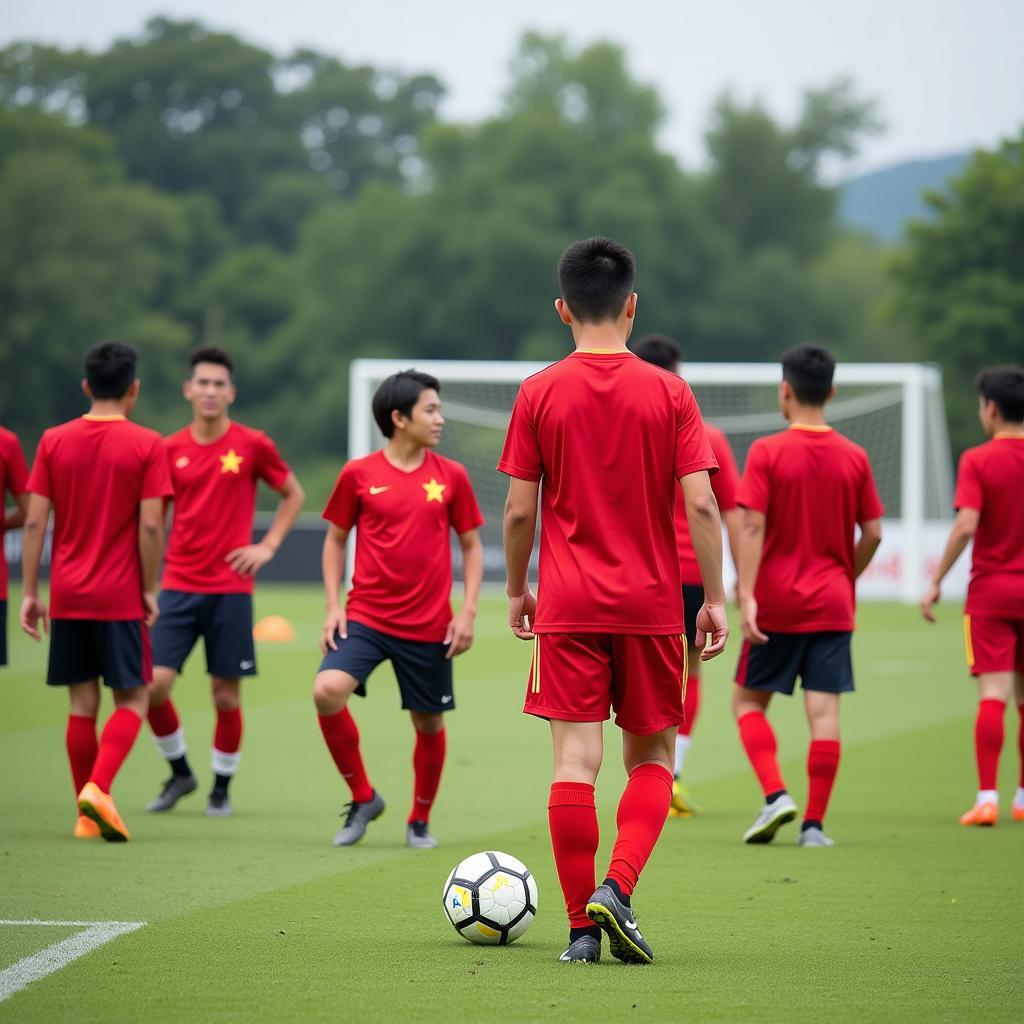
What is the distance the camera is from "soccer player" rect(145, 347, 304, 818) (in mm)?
8891

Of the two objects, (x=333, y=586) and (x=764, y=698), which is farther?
(x=764, y=698)

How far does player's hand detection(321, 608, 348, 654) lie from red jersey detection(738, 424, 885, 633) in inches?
70.9

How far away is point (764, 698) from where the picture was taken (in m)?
8.27

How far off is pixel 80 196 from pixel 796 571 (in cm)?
5368

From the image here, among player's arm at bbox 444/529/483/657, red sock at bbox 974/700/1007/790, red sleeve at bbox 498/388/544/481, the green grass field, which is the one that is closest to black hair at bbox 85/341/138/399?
player's arm at bbox 444/529/483/657

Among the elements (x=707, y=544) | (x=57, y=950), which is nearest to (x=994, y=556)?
(x=707, y=544)

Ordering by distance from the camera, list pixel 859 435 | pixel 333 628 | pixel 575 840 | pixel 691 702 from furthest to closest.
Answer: pixel 859 435 → pixel 691 702 → pixel 333 628 → pixel 575 840

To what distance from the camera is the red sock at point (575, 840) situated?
5305 mm

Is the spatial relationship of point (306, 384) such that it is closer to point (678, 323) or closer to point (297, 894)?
point (678, 323)

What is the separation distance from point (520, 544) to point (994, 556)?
4086mm

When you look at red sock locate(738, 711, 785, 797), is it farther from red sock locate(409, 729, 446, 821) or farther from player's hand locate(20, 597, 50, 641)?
player's hand locate(20, 597, 50, 641)

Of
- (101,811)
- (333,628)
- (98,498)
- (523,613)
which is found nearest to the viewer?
(523,613)

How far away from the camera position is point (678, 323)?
63.6 metres

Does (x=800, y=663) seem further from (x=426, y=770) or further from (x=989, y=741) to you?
(x=426, y=770)
